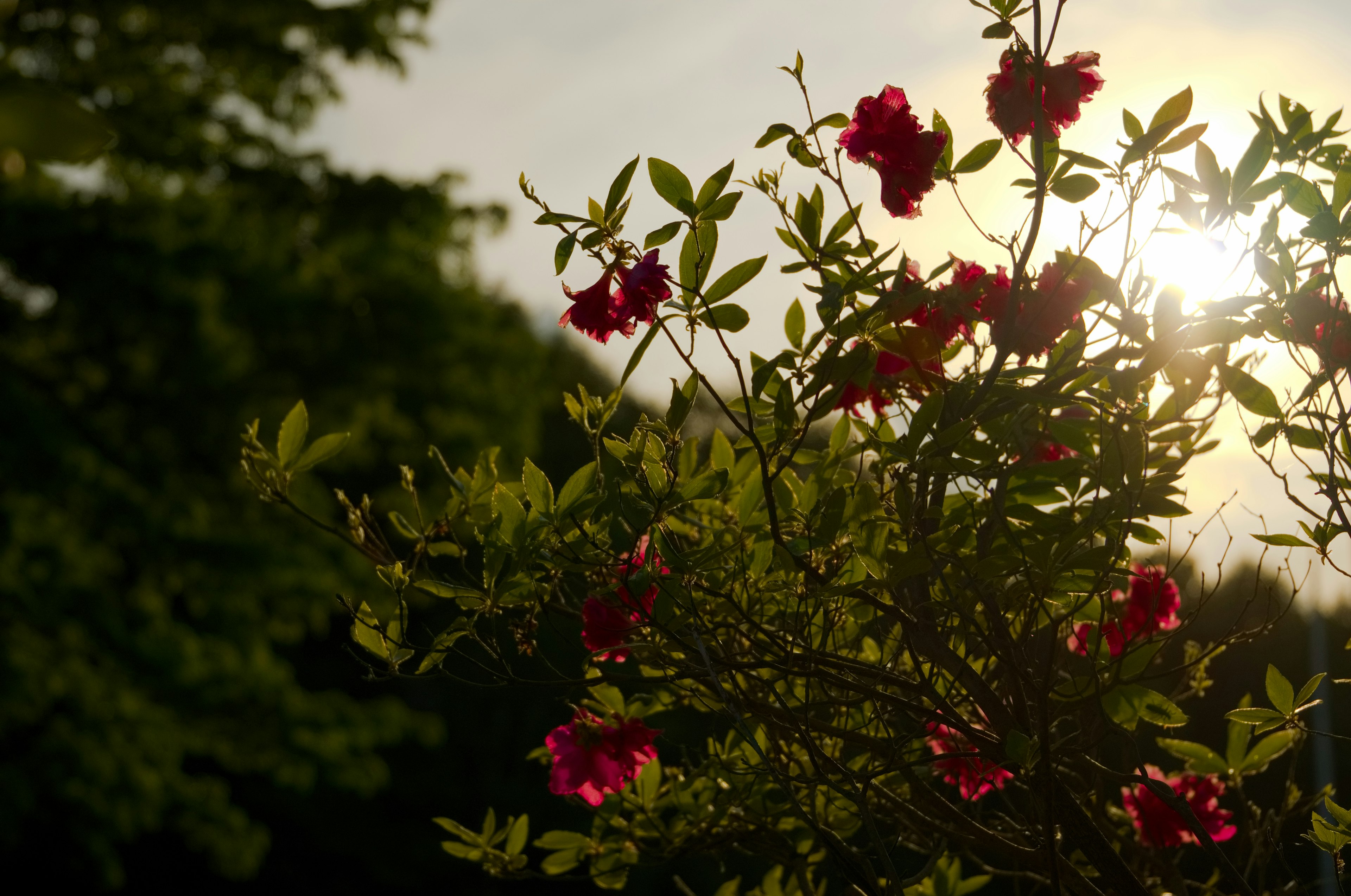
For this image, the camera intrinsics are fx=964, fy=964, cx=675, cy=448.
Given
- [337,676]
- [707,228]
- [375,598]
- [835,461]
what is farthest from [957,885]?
[337,676]

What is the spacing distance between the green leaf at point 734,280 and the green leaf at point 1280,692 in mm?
897

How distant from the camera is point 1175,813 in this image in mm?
1663

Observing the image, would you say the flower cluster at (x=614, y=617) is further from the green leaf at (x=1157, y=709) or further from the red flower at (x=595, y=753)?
the green leaf at (x=1157, y=709)

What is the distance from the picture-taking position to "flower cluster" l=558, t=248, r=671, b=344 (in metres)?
1.21

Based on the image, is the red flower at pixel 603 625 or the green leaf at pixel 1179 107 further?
the red flower at pixel 603 625

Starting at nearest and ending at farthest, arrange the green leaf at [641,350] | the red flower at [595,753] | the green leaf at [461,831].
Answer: the green leaf at [641,350] → the red flower at [595,753] → the green leaf at [461,831]

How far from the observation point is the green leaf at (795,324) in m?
1.46

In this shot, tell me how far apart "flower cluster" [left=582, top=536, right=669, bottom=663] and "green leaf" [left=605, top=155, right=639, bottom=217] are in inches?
18.3

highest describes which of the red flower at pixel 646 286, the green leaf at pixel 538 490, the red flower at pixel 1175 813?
the red flower at pixel 646 286

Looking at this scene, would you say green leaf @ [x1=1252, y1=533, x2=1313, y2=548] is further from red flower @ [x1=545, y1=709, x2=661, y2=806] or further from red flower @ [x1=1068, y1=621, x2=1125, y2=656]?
red flower @ [x1=545, y1=709, x2=661, y2=806]

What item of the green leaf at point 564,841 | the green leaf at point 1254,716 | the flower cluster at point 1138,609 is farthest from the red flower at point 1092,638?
the green leaf at point 564,841

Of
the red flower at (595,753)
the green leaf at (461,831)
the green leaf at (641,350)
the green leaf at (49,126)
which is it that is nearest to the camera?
the green leaf at (49,126)

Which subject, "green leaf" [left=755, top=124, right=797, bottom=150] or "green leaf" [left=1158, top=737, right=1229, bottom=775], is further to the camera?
"green leaf" [left=1158, top=737, right=1229, bottom=775]

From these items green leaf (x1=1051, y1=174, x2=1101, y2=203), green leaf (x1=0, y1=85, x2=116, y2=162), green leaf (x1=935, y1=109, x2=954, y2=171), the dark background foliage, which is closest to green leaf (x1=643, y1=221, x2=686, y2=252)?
green leaf (x1=935, y1=109, x2=954, y2=171)
